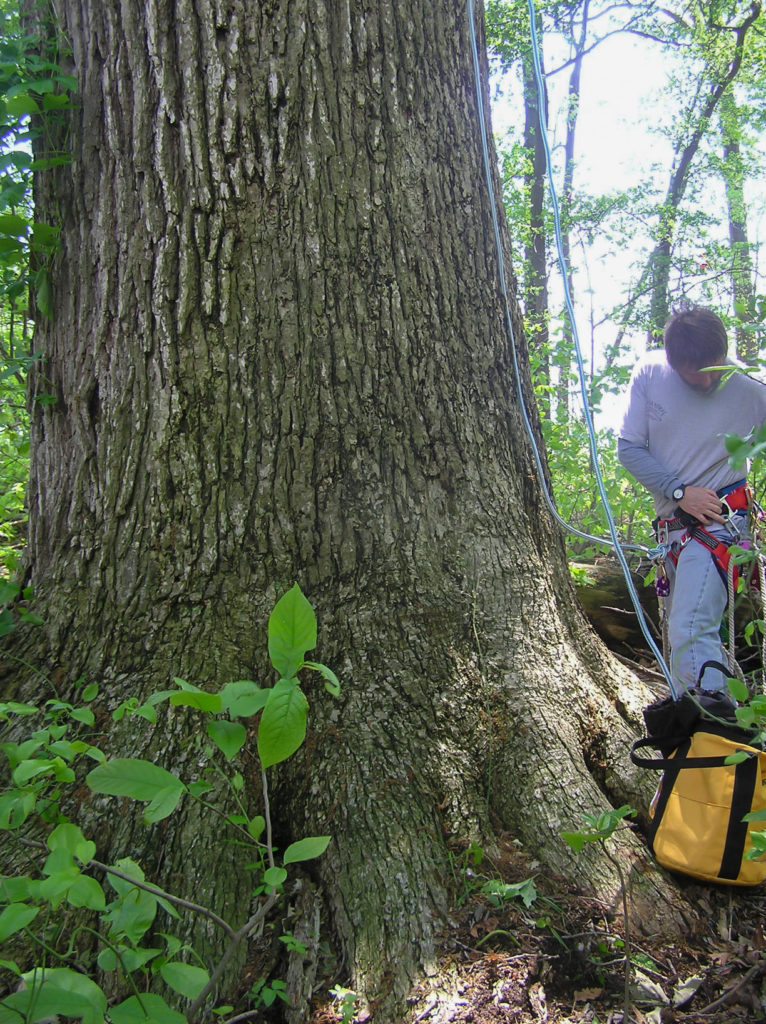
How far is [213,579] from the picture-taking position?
2.00 m

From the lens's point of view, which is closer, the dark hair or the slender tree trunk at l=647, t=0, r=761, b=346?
the dark hair

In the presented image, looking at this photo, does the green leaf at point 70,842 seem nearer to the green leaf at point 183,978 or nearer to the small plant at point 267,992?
the green leaf at point 183,978

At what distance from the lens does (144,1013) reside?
1073 millimetres

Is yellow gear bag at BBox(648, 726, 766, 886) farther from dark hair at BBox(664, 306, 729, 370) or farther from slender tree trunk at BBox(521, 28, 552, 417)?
slender tree trunk at BBox(521, 28, 552, 417)

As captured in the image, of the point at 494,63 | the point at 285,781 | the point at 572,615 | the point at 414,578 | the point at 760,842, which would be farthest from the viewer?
the point at 494,63

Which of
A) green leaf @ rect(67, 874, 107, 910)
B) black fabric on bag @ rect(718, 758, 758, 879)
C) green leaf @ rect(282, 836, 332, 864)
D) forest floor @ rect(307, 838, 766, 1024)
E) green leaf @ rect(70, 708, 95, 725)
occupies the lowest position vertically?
forest floor @ rect(307, 838, 766, 1024)

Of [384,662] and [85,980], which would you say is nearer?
[85,980]

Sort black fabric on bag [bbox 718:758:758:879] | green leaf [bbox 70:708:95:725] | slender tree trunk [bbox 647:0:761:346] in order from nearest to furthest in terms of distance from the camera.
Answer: green leaf [bbox 70:708:95:725] → black fabric on bag [bbox 718:758:758:879] → slender tree trunk [bbox 647:0:761:346]

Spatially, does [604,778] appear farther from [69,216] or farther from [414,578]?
[69,216]

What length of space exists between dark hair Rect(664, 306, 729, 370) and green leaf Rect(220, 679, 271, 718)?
271 centimetres

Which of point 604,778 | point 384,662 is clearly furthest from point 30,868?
point 604,778

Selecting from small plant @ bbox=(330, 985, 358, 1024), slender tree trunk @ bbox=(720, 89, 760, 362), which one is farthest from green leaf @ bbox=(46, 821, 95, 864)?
slender tree trunk @ bbox=(720, 89, 760, 362)

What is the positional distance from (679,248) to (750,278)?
202 centimetres

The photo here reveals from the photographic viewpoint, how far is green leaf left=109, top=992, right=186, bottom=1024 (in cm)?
106
